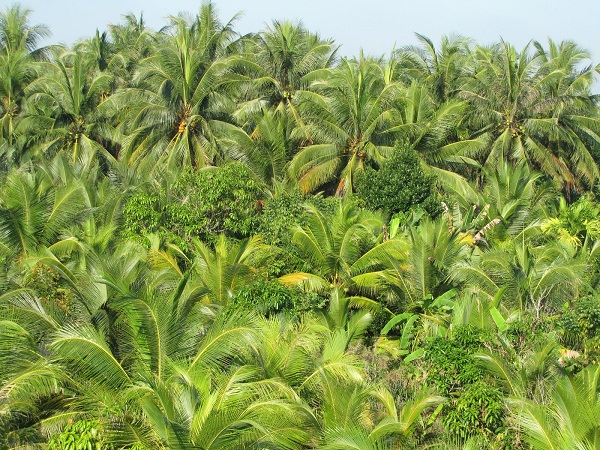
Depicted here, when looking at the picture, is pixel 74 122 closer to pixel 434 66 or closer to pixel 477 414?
pixel 434 66

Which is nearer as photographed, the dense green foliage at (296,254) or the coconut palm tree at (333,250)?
the dense green foliage at (296,254)

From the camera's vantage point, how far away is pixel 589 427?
8.45 metres

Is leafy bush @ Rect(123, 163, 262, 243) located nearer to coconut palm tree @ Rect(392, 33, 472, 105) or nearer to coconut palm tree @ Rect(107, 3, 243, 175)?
coconut palm tree @ Rect(107, 3, 243, 175)

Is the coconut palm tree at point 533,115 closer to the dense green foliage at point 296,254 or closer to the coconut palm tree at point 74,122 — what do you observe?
the dense green foliage at point 296,254

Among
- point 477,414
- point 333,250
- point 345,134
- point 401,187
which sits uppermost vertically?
point 345,134

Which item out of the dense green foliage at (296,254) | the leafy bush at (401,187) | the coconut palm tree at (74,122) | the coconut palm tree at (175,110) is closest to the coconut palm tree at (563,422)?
the dense green foliage at (296,254)

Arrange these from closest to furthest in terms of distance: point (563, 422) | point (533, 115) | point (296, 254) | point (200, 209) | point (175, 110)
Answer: point (563, 422)
point (296, 254)
point (200, 209)
point (175, 110)
point (533, 115)

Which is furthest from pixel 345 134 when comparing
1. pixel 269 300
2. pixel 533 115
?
pixel 269 300

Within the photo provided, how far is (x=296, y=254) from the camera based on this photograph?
1620 centimetres

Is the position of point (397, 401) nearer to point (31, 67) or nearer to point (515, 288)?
point (515, 288)

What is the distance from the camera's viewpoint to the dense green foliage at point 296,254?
9.10 meters

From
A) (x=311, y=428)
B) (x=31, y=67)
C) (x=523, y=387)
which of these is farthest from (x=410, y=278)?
(x=31, y=67)

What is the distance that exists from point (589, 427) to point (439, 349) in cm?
306

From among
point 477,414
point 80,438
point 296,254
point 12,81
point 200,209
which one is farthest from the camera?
point 12,81
